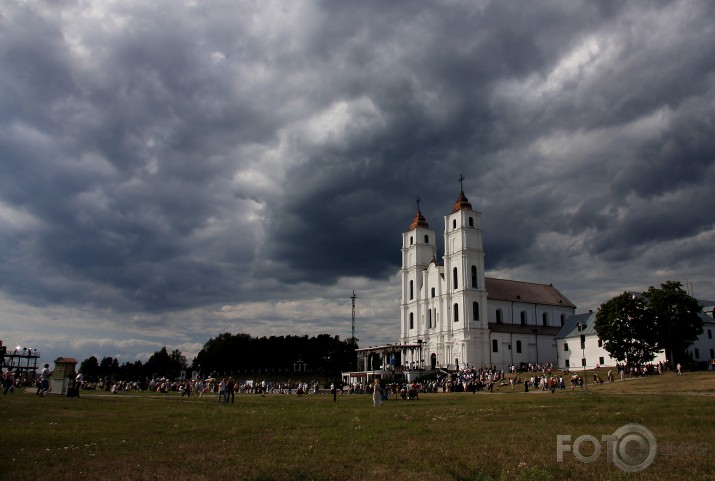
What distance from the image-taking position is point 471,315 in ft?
278

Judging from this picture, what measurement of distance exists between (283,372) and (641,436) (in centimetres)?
12655

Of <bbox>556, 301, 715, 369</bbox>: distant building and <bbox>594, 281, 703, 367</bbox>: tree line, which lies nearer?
<bbox>594, 281, 703, 367</bbox>: tree line

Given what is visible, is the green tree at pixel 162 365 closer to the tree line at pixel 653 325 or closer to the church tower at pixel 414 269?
the church tower at pixel 414 269

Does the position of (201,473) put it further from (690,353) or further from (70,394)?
(690,353)

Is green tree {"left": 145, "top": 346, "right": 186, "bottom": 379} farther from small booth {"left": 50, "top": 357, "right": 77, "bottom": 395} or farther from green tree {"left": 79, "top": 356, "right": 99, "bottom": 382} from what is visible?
small booth {"left": 50, "top": 357, "right": 77, "bottom": 395}

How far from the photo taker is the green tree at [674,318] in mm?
54094

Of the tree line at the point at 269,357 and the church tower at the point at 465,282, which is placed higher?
the church tower at the point at 465,282

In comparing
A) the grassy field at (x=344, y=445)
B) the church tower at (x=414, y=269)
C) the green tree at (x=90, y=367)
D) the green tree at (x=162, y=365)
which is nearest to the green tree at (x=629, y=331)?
the grassy field at (x=344, y=445)

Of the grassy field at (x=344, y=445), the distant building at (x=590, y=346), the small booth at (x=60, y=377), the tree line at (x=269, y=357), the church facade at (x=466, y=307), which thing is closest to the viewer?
the grassy field at (x=344, y=445)

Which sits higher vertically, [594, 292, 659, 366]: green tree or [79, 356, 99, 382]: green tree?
[594, 292, 659, 366]: green tree

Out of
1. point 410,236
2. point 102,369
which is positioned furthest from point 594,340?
point 102,369

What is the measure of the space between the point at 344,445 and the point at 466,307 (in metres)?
73.8

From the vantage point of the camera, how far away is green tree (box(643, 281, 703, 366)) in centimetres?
5409

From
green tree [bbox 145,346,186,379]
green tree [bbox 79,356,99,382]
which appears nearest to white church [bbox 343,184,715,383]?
green tree [bbox 145,346,186,379]
